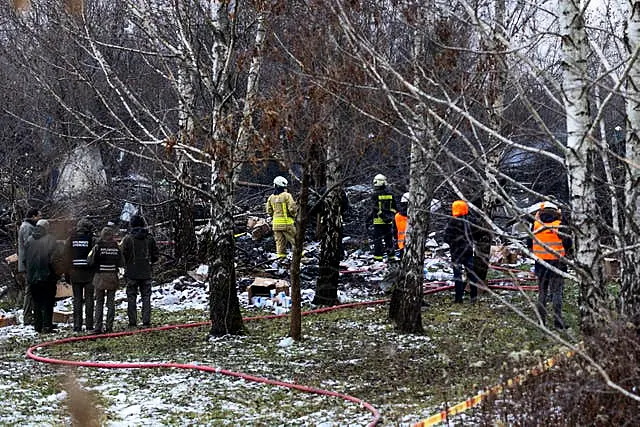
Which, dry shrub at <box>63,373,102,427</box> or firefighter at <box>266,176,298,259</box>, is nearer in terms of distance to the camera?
dry shrub at <box>63,373,102,427</box>

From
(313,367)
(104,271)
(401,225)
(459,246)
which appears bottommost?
(313,367)

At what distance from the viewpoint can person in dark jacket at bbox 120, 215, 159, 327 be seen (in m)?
12.6

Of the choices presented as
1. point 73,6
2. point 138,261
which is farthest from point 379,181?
point 73,6

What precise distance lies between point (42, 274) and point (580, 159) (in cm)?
923

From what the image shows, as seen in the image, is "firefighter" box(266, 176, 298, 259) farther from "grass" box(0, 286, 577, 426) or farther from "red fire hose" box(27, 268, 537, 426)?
"grass" box(0, 286, 577, 426)

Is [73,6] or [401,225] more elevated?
[73,6]

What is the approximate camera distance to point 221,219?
38.5 ft

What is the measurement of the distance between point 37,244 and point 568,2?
927cm

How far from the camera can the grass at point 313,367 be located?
7.77 metres

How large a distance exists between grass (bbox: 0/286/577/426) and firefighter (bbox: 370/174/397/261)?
346cm

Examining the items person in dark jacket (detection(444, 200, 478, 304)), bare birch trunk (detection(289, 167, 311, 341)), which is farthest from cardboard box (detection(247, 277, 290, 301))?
bare birch trunk (detection(289, 167, 311, 341))

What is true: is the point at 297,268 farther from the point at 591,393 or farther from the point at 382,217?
the point at 591,393

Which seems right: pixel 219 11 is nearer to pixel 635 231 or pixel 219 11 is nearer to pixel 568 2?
pixel 568 2

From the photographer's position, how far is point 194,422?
7.73 m
